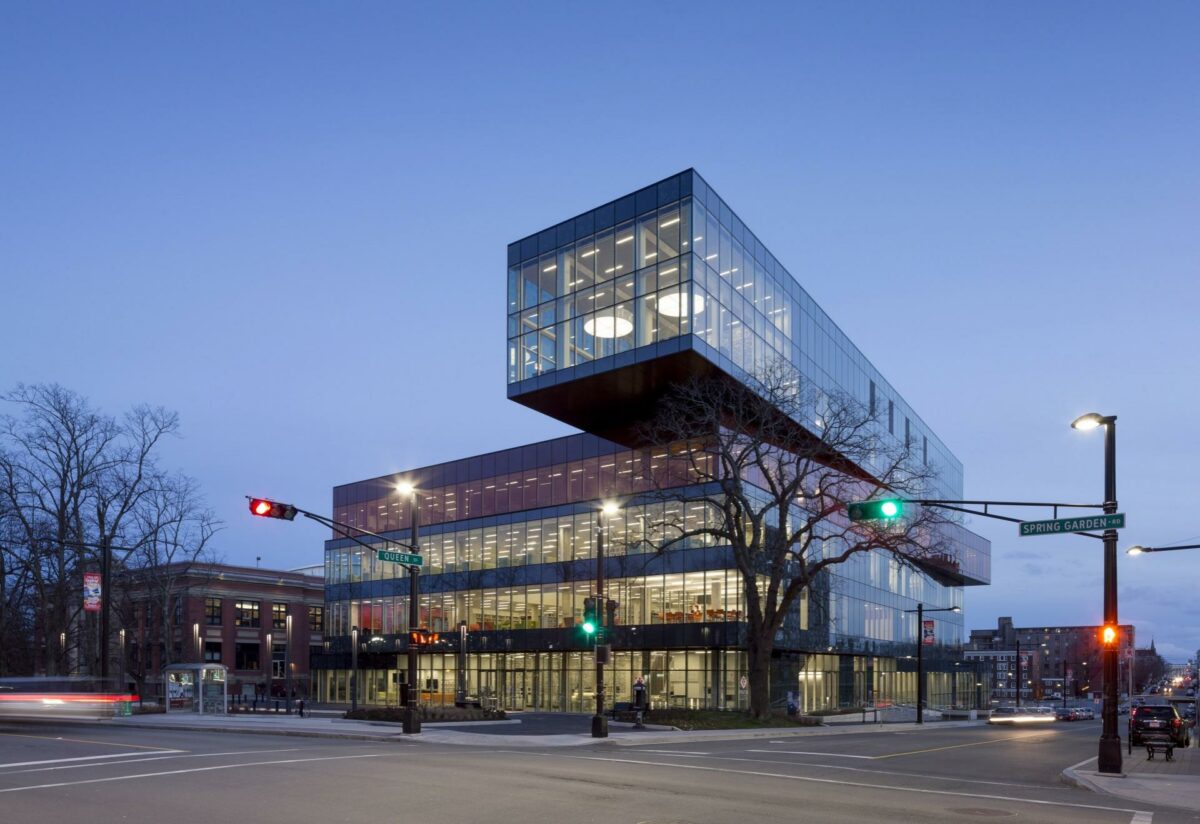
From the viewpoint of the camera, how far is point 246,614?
103 m

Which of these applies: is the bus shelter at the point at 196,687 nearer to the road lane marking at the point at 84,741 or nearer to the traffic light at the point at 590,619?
the road lane marking at the point at 84,741

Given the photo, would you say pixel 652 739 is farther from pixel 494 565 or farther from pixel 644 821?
pixel 494 565

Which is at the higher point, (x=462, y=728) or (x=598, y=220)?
(x=598, y=220)

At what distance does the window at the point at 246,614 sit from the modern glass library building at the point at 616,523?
26503 mm

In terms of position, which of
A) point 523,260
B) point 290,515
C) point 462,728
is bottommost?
point 462,728

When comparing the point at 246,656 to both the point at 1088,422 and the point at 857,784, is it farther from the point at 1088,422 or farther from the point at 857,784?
the point at 1088,422

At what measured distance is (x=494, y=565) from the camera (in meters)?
66.6

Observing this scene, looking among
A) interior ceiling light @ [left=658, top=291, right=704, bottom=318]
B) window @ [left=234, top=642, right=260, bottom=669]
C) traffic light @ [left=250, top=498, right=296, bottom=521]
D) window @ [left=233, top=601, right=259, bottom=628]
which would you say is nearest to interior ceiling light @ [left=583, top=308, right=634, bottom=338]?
interior ceiling light @ [left=658, top=291, right=704, bottom=318]

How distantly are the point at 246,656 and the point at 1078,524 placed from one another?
9389 cm

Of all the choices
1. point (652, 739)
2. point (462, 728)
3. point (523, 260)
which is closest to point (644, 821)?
point (652, 739)

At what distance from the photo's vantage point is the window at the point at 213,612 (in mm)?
99688

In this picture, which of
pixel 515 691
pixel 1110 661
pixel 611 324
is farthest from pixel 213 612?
pixel 1110 661

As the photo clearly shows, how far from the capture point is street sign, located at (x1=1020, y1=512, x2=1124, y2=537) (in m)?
23.4

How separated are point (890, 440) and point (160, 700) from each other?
5206 cm
